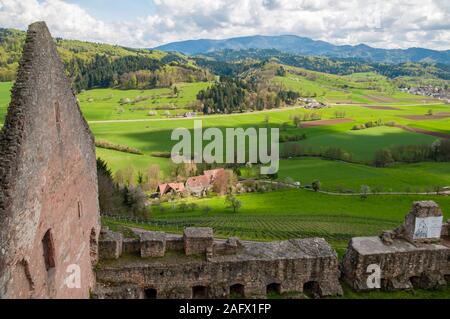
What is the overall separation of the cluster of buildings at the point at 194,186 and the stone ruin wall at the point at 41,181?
55.9 meters

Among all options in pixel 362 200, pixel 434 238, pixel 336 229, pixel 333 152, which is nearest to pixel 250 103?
pixel 333 152

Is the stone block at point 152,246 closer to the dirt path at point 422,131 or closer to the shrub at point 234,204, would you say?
the shrub at point 234,204

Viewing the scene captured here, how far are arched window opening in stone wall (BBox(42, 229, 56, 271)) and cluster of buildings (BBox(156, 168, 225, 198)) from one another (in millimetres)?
57846

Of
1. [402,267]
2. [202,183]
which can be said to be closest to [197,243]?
[402,267]

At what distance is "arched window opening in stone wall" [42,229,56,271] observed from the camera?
11.7m

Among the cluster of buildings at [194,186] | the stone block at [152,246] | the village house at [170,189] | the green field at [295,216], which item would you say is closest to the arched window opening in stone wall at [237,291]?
the stone block at [152,246]

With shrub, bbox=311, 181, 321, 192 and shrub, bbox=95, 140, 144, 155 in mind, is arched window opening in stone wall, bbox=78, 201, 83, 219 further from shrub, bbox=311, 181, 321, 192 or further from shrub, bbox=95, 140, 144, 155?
shrub, bbox=95, 140, 144, 155

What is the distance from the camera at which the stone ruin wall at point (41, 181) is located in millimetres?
9547

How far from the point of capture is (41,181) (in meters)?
11.1

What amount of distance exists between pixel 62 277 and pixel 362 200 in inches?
2374

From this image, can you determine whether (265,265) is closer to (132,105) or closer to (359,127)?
(359,127)

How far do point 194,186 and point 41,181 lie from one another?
63.0 m

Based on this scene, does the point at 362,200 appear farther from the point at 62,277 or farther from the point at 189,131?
the point at 62,277

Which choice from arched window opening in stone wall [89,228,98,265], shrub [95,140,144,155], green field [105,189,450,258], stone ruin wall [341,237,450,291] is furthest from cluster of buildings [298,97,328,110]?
arched window opening in stone wall [89,228,98,265]
